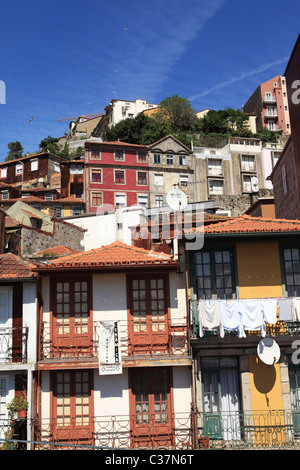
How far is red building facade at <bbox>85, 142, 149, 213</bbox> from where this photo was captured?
55.7m

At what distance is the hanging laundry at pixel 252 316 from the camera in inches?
618

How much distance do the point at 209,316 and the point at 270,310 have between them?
2.05m

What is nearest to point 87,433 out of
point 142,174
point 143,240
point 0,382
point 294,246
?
point 0,382

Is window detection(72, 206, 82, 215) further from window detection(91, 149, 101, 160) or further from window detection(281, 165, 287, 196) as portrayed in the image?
window detection(281, 165, 287, 196)

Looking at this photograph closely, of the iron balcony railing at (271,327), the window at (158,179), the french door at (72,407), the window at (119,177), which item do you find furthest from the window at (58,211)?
the iron balcony railing at (271,327)

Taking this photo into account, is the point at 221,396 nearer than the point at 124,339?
No

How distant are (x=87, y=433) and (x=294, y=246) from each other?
9.70 metres

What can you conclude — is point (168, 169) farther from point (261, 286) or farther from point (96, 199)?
point (261, 286)

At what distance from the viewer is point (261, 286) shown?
56.2 feet

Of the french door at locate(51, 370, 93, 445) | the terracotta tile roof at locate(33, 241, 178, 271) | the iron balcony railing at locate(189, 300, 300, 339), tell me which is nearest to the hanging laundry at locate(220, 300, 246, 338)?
the iron balcony railing at locate(189, 300, 300, 339)

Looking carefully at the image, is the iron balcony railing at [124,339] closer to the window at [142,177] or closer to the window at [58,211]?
the window at [58,211]

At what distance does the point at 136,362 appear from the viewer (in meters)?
15.6

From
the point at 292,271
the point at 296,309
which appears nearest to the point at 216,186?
the point at 292,271
